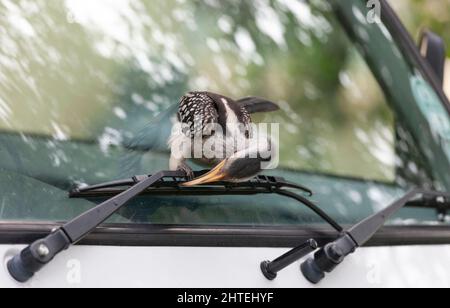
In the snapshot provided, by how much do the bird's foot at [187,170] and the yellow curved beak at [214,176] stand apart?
1.3 inches

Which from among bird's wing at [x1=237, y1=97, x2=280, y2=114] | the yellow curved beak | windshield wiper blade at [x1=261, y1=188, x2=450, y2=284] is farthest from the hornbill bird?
windshield wiper blade at [x1=261, y1=188, x2=450, y2=284]

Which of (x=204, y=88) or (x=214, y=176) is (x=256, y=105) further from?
(x=214, y=176)

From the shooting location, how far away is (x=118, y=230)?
7.63 ft

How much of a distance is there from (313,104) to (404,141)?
16.4 inches

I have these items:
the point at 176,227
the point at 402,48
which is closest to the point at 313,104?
the point at 402,48

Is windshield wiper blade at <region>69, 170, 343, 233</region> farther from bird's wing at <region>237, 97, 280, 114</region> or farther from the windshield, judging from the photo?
bird's wing at <region>237, 97, 280, 114</region>

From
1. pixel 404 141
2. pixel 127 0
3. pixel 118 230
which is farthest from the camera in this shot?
pixel 404 141

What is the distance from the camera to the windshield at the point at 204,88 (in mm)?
2477

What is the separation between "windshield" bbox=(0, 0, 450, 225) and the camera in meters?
2.48

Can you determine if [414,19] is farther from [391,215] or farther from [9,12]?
[9,12]

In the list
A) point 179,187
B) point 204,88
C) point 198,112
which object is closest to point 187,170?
point 179,187

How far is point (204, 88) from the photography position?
112 inches

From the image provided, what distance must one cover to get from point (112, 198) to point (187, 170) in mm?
266
